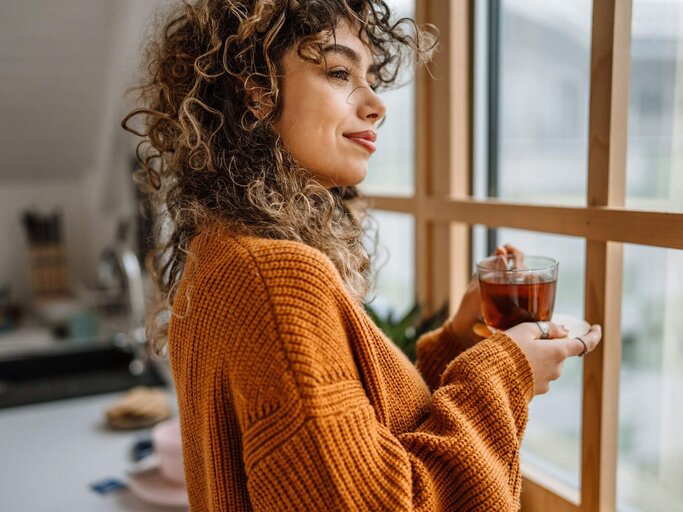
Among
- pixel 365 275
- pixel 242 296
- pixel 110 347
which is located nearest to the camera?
pixel 242 296

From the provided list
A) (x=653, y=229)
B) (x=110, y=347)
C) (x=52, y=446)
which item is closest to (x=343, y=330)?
(x=653, y=229)

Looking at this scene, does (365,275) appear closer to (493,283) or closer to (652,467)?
(493,283)

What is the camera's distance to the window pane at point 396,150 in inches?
63.9

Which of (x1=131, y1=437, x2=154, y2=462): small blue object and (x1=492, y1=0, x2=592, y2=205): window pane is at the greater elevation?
(x1=492, y1=0, x2=592, y2=205): window pane

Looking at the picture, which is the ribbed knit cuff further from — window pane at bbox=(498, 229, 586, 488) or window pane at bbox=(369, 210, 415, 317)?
window pane at bbox=(369, 210, 415, 317)

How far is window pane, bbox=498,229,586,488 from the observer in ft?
3.84

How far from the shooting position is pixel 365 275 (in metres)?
1.00

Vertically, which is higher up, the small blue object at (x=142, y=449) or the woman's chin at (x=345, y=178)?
the woman's chin at (x=345, y=178)

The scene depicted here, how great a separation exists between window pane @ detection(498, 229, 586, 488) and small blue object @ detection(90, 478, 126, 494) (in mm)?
857

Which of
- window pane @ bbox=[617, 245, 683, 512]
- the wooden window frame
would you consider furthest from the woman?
window pane @ bbox=[617, 245, 683, 512]

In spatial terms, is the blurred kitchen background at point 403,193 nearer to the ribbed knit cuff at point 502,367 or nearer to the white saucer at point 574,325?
the white saucer at point 574,325

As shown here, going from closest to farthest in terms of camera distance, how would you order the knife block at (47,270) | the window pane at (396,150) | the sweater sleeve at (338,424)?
1. the sweater sleeve at (338,424)
2. the window pane at (396,150)
3. the knife block at (47,270)

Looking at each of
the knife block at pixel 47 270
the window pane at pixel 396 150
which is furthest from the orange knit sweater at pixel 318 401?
the knife block at pixel 47 270

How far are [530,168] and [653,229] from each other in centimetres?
51
